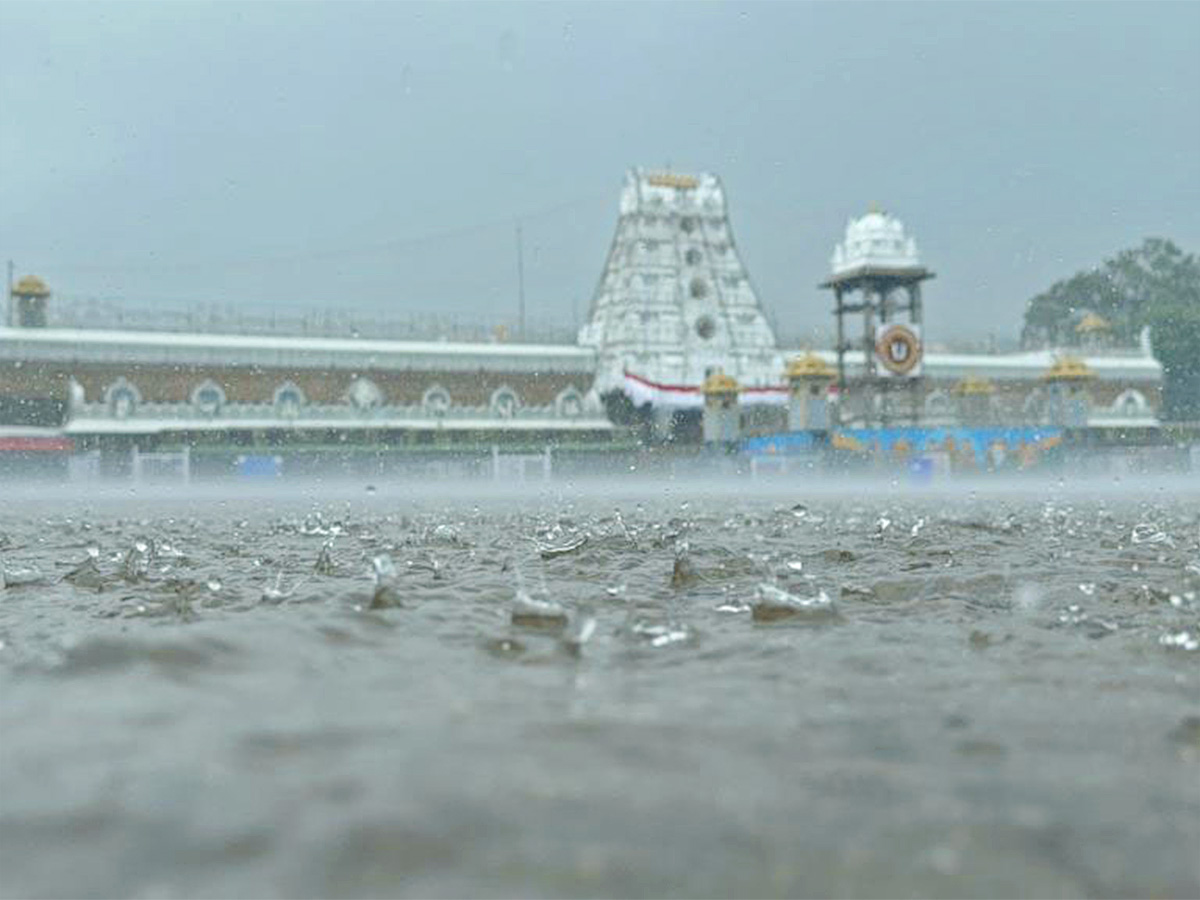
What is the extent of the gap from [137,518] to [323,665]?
47.2 feet

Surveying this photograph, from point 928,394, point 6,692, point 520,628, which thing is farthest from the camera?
Result: point 928,394

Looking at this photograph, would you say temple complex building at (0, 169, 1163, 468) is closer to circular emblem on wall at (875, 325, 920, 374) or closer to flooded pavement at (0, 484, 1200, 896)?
circular emblem on wall at (875, 325, 920, 374)

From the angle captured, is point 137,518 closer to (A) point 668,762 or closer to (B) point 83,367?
(A) point 668,762

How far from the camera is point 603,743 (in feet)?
7.94

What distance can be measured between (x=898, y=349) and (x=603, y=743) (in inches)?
1643

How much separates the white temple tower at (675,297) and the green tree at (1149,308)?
2012 cm

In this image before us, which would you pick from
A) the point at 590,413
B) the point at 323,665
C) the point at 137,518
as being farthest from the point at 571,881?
the point at 590,413

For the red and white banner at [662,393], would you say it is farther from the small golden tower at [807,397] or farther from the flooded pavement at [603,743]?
the flooded pavement at [603,743]

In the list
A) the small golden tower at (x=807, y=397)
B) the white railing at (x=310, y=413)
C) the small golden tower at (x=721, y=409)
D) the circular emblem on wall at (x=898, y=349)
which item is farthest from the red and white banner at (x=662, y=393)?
the small golden tower at (x=807, y=397)

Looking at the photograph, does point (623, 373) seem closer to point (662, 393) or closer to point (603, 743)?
point (662, 393)

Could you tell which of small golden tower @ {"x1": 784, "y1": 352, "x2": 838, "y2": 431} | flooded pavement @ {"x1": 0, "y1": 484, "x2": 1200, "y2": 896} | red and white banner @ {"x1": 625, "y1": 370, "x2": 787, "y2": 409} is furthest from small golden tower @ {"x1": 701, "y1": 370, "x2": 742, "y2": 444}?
flooded pavement @ {"x1": 0, "y1": 484, "x2": 1200, "y2": 896}

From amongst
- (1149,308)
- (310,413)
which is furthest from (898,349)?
(1149,308)

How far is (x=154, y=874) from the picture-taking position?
173 centimetres

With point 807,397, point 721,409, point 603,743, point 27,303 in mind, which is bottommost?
point 603,743
